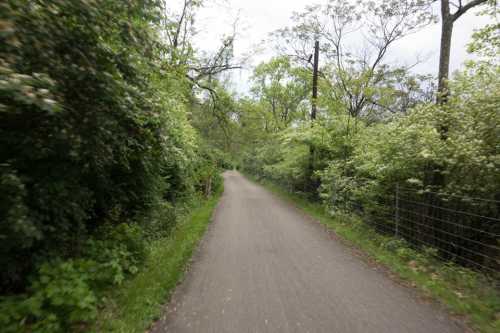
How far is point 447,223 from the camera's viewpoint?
537 centimetres

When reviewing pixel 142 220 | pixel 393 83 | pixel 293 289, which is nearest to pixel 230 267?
pixel 293 289

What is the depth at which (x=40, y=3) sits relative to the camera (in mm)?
2158

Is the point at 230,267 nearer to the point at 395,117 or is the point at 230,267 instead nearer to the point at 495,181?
the point at 495,181

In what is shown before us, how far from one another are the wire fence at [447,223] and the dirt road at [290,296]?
1.72 m

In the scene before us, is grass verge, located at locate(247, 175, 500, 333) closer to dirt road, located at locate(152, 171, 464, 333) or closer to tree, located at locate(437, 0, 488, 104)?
dirt road, located at locate(152, 171, 464, 333)

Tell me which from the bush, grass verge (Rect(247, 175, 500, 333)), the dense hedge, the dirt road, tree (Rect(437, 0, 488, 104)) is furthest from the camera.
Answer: tree (Rect(437, 0, 488, 104))

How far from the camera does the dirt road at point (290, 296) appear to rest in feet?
10.1

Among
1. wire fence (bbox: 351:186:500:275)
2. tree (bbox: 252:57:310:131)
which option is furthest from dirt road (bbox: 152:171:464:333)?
tree (bbox: 252:57:310:131)

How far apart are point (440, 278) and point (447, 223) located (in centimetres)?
154

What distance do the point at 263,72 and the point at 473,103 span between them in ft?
79.0

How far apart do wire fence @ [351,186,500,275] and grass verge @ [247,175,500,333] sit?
34 centimetres

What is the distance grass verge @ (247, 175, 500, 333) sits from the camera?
3317 mm

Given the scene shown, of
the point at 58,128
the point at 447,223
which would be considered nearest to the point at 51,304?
the point at 58,128

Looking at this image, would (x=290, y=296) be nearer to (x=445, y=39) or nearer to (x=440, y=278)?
(x=440, y=278)
